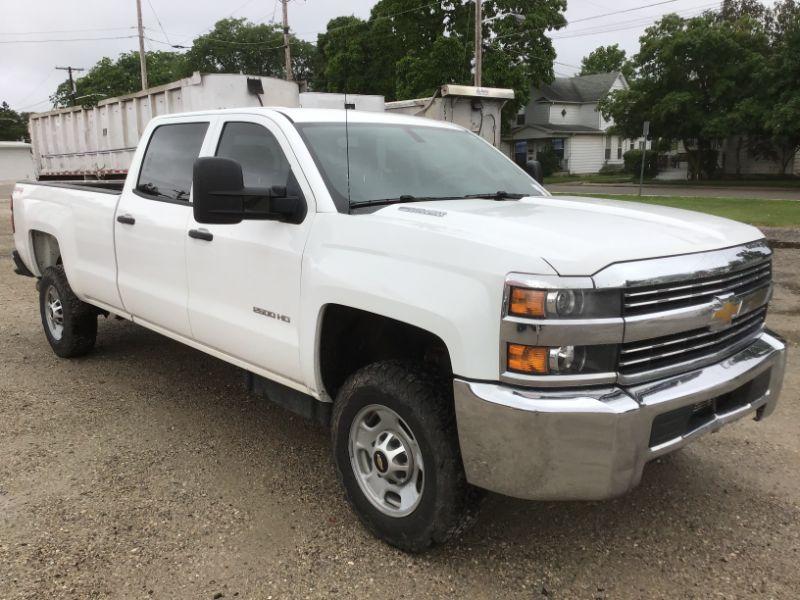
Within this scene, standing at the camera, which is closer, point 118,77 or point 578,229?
point 578,229

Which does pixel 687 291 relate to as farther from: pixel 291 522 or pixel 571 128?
pixel 571 128

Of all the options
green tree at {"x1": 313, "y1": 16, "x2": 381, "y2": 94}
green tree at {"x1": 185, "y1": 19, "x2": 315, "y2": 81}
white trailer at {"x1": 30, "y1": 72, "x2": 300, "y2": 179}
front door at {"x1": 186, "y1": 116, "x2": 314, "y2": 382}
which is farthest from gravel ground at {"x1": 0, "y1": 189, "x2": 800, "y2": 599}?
green tree at {"x1": 185, "y1": 19, "x2": 315, "y2": 81}

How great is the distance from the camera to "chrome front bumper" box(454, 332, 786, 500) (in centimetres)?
246

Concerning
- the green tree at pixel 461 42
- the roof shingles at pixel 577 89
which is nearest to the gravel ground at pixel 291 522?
the green tree at pixel 461 42

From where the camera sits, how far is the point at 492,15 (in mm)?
37500

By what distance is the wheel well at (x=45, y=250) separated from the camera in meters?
5.94

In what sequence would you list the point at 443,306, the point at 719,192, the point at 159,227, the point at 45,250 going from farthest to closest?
the point at 719,192, the point at 45,250, the point at 159,227, the point at 443,306

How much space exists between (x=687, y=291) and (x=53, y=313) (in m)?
5.18

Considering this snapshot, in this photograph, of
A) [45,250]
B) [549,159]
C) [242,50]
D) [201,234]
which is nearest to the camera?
[201,234]

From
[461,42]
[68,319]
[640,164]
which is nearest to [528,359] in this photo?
[68,319]

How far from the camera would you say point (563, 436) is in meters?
2.46

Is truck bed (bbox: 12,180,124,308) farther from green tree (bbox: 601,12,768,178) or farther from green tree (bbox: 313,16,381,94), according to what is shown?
green tree (bbox: 313,16,381,94)

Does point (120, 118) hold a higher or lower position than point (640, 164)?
higher

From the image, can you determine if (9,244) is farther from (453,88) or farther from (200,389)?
(200,389)
